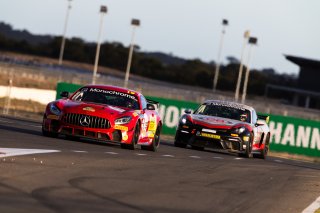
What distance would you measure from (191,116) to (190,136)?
2.02ft

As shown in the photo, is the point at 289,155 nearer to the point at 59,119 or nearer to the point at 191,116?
the point at 191,116

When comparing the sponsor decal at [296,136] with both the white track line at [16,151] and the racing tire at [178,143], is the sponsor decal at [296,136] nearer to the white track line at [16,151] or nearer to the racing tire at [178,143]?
the racing tire at [178,143]

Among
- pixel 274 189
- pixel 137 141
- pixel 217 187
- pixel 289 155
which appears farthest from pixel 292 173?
pixel 289 155

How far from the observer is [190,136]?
26094 mm

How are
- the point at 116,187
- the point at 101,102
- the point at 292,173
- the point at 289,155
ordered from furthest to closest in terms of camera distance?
1. the point at 289,155
2. the point at 101,102
3. the point at 292,173
4. the point at 116,187

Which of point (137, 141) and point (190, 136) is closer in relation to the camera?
point (137, 141)

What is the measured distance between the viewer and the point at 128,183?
532 inches

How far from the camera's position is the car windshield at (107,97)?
21.9 m

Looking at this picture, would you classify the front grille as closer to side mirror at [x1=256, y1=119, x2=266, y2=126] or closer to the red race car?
the red race car

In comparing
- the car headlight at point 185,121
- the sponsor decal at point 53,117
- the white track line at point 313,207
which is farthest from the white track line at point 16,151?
the car headlight at point 185,121

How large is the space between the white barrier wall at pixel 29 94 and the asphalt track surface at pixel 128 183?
90.1ft

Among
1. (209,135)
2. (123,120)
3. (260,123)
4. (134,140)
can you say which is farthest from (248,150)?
(123,120)

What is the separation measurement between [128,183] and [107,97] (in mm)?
8821

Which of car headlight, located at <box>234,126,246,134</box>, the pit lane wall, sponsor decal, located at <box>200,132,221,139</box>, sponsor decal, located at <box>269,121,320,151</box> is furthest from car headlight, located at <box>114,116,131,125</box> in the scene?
sponsor decal, located at <box>269,121,320,151</box>
